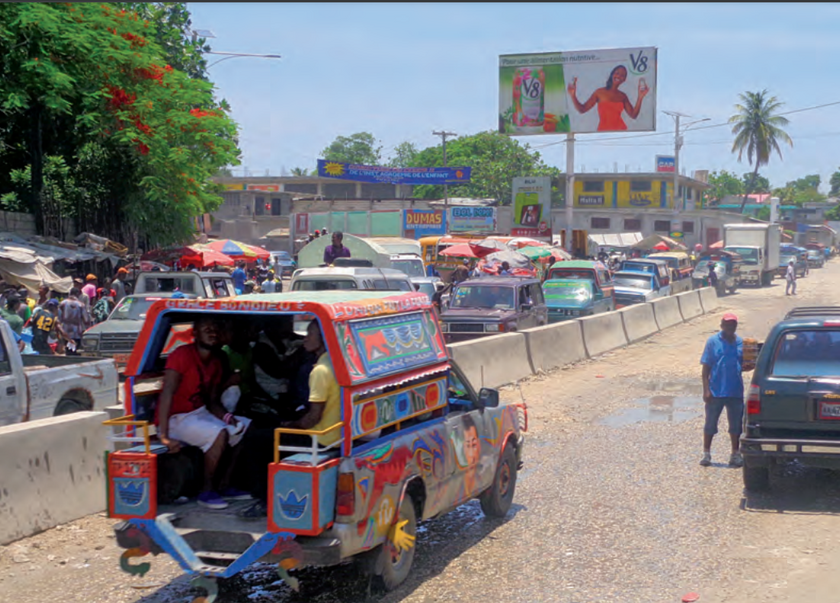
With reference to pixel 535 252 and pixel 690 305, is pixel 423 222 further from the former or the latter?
pixel 690 305

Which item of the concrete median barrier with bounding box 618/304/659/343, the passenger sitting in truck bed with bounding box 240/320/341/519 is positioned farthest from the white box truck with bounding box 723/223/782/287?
the passenger sitting in truck bed with bounding box 240/320/341/519

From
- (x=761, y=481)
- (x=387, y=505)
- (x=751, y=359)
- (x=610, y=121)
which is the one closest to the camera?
(x=387, y=505)

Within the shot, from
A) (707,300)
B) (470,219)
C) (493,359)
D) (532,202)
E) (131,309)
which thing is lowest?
(707,300)

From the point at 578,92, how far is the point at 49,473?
42000 millimetres

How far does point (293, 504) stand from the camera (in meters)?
5.85

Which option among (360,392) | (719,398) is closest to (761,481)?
(719,398)

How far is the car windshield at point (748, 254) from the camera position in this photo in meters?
49.5

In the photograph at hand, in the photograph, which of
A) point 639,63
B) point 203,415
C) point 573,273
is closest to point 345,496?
point 203,415

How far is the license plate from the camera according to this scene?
8.66m

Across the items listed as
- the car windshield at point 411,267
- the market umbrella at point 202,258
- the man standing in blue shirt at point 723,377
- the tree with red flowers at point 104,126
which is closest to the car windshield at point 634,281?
the car windshield at point 411,267

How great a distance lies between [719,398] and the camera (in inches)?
413

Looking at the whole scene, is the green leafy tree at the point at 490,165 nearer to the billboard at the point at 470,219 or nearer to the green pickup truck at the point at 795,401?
the billboard at the point at 470,219

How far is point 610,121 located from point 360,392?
4246cm

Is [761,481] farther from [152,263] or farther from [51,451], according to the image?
[152,263]
